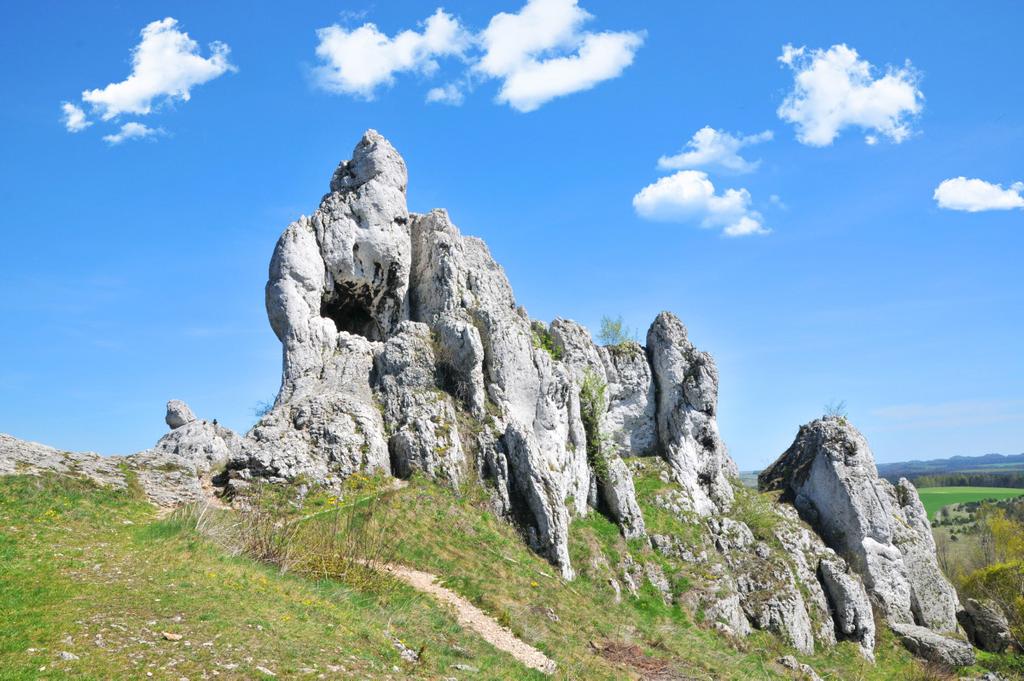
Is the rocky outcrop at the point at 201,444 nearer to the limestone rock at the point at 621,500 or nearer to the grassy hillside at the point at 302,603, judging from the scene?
the grassy hillside at the point at 302,603

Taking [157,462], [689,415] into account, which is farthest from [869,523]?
[157,462]

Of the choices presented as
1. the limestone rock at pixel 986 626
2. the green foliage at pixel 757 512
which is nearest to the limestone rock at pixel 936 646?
the limestone rock at pixel 986 626

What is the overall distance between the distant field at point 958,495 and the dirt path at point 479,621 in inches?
5854

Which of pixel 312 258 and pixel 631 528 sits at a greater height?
pixel 312 258

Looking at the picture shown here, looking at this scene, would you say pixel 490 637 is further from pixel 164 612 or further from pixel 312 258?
pixel 312 258

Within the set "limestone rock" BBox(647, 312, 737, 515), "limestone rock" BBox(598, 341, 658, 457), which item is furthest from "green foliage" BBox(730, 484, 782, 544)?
"limestone rock" BBox(598, 341, 658, 457)

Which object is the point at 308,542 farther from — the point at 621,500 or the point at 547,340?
the point at 547,340

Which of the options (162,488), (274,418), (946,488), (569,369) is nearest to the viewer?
(162,488)

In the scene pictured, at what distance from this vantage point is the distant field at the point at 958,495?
158m

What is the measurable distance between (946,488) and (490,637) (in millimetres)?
218052

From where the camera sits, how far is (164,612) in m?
12.6

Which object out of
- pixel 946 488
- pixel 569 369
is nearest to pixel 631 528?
pixel 569 369

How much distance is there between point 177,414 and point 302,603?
1960 centimetres

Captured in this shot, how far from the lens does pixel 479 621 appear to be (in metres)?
19.7
